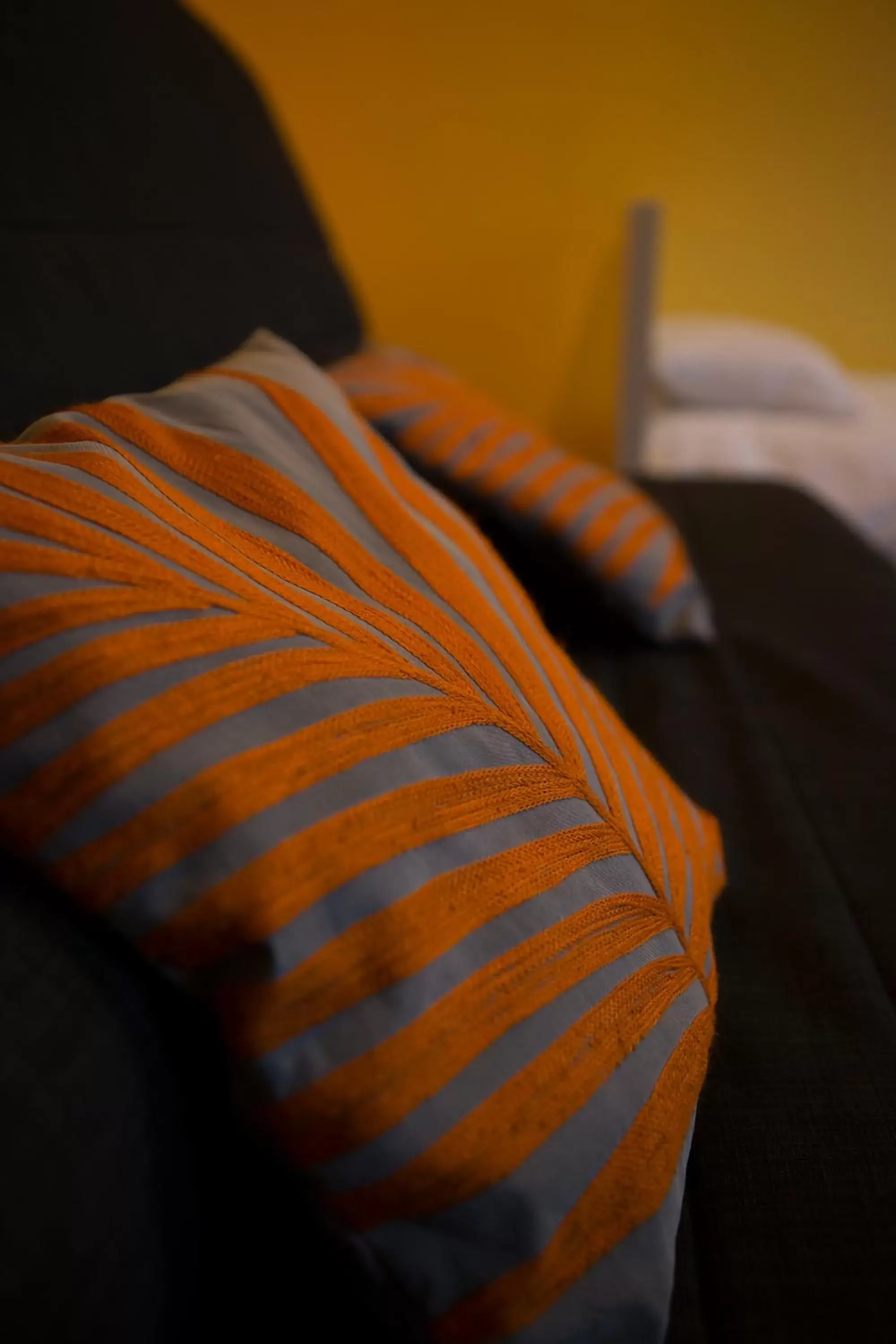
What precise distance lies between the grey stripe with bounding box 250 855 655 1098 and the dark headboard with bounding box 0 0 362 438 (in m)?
0.42

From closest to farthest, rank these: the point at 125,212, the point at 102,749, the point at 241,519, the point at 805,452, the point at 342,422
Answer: the point at 102,749
the point at 241,519
the point at 342,422
the point at 125,212
the point at 805,452

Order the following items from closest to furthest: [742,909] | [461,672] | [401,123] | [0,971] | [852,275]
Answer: [0,971] < [461,672] < [742,909] < [401,123] < [852,275]

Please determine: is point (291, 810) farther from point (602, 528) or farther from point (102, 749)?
point (602, 528)

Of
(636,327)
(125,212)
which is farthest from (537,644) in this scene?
(636,327)

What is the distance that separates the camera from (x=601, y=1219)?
1.17ft

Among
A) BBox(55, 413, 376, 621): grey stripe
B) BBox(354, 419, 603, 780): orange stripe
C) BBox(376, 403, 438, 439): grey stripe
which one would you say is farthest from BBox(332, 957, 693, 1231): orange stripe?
BBox(376, 403, 438, 439): grey stripe

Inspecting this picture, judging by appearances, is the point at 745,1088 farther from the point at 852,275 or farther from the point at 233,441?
the point at 852,275

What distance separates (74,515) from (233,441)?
0.41ft

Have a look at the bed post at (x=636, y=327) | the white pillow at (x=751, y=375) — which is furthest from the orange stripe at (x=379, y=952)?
the white pillow at (x=751, y=375)

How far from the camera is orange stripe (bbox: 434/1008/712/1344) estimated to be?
0.34 m

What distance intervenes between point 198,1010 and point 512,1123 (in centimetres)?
14

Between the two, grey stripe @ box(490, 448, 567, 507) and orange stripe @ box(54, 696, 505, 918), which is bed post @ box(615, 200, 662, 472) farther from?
orange stripe @ box(54, 696, 505, 918)

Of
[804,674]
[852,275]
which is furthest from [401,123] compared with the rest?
[804,674]

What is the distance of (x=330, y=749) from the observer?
37 centimetres
